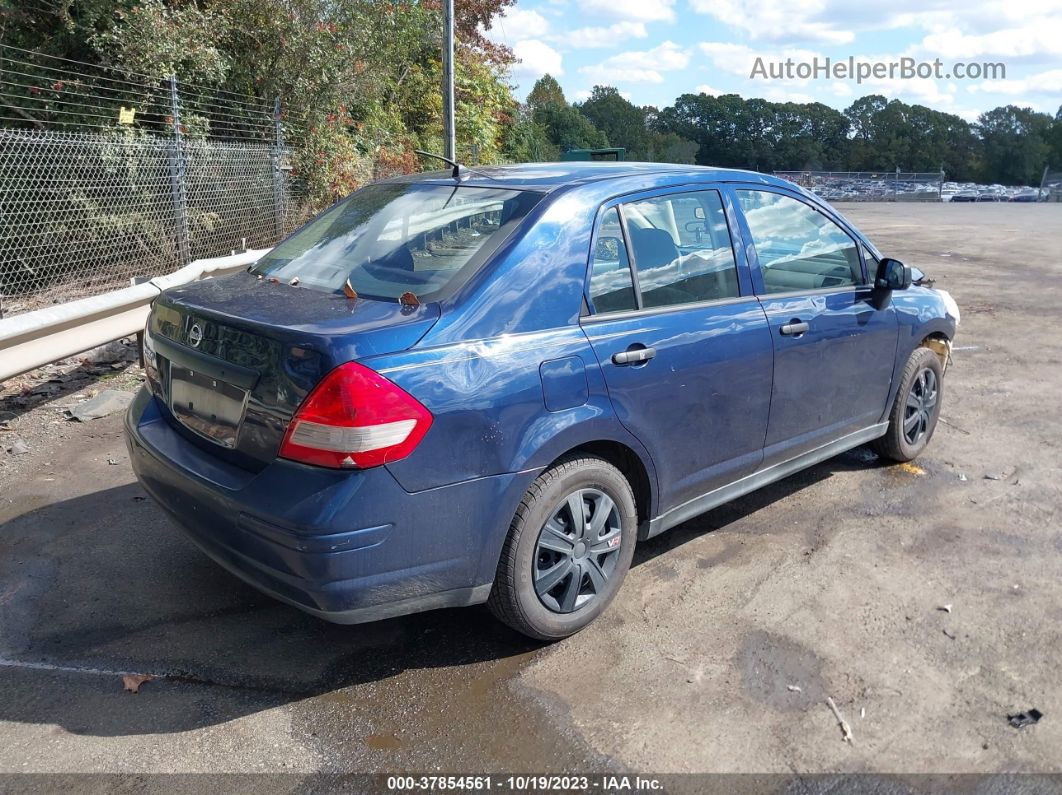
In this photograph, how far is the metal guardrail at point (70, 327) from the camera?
5152 mm

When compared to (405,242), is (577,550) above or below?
below

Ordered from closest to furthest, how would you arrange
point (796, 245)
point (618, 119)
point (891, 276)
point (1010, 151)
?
point (796, 245) → point (891, 276) → point (618, 119) → point (1010, 151)

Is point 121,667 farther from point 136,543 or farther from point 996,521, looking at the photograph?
point 996,521

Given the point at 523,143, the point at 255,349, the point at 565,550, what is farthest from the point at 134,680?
the point at 523,143

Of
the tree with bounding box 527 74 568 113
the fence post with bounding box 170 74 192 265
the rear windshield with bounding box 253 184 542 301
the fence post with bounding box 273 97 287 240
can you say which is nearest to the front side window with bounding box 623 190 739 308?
the rear windshield with bounding box 253 184 542 301

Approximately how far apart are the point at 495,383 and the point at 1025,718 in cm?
213

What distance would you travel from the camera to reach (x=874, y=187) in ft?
154

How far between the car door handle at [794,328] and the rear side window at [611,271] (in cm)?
92

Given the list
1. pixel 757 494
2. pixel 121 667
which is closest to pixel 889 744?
pixel 757 494

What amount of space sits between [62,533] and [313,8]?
36.1ft

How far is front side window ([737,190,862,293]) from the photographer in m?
4.10

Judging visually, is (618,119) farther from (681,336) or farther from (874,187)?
(681,336)

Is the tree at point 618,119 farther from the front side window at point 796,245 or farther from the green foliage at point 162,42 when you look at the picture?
the front side window at point 796,245

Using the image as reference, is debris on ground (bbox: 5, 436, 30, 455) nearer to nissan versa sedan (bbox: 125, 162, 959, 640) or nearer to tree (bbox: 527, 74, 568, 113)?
nissan versa sedan (bbox: 125, 162, 959, 640)
